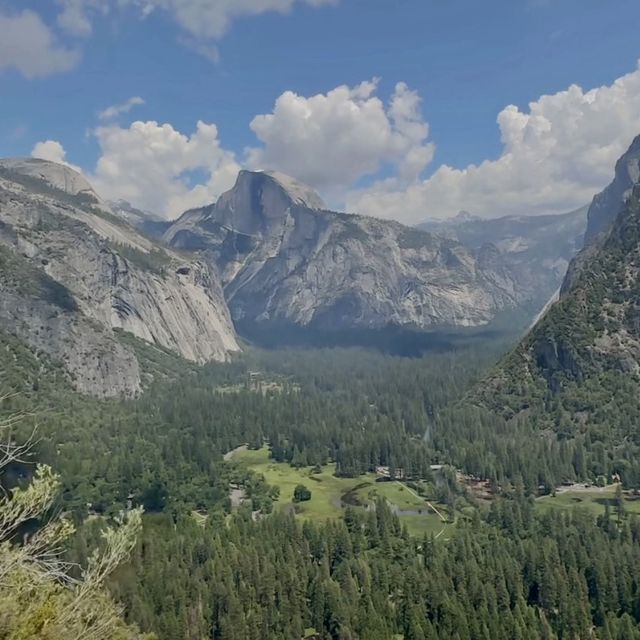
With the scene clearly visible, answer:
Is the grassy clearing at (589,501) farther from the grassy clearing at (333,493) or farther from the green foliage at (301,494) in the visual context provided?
the green foliage at (301,494)

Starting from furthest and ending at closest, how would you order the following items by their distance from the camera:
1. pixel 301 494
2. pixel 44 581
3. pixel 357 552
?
pixel 301 494
pixel 357 552
pixel 44 581

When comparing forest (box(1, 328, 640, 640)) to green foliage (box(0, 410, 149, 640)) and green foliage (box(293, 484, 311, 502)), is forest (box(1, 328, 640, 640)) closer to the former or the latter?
green foliage (box(293, 484, 311, 502))

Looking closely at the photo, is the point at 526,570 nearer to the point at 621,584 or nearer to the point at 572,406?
the point at 621,584

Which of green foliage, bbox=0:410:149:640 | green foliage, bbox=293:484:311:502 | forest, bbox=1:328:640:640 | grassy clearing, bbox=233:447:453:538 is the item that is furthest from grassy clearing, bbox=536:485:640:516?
green foliage, bbox=0:410:149:640

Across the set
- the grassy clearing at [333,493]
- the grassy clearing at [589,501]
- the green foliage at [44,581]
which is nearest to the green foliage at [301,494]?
the grassy clearing at [333,493]

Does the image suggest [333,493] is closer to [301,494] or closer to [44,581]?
[301,494]

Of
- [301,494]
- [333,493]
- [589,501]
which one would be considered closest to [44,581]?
[301,494]

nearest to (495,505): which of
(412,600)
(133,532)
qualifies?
(412,600)

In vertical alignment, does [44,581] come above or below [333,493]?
above
